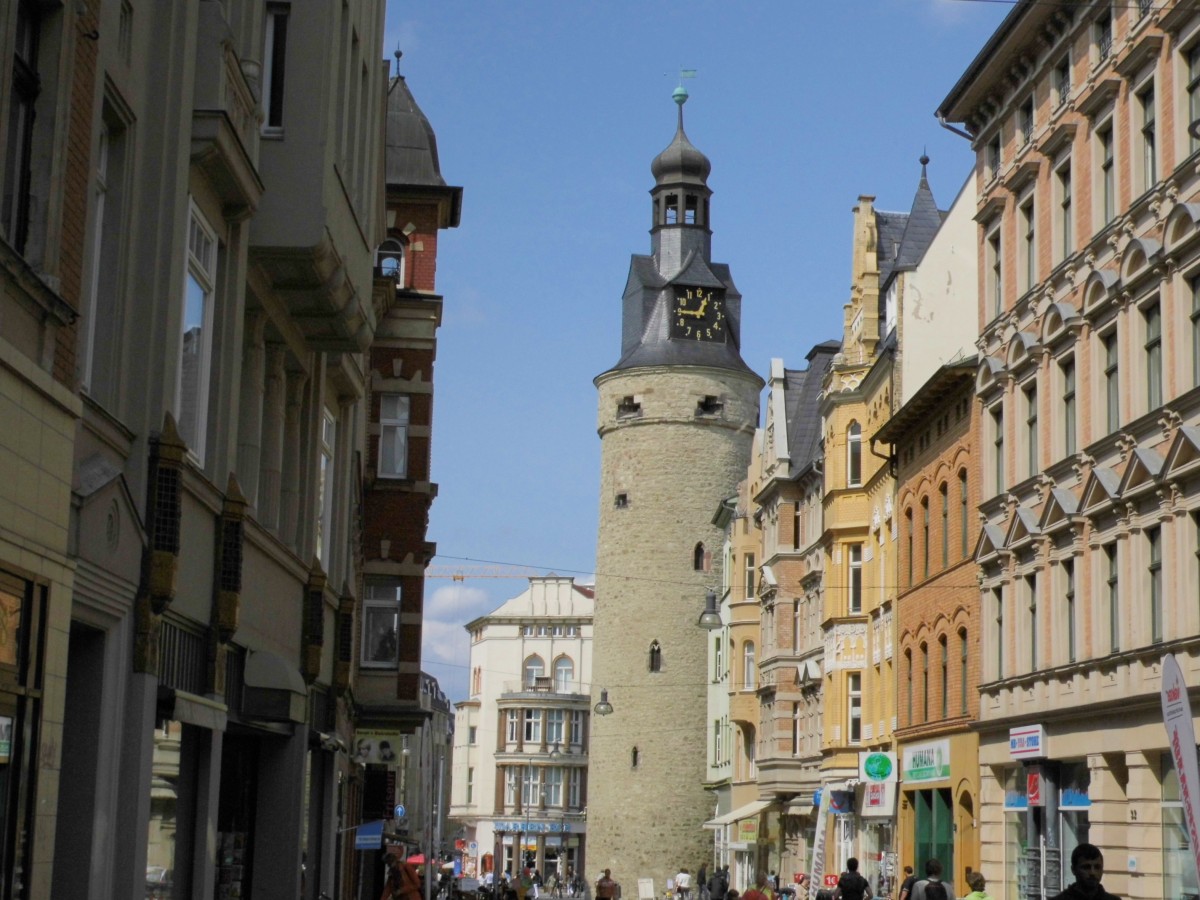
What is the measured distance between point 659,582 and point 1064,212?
159 feet

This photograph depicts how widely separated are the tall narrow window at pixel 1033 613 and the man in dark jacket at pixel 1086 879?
58.7 ft

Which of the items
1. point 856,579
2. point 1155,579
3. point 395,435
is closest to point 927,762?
point 856,579

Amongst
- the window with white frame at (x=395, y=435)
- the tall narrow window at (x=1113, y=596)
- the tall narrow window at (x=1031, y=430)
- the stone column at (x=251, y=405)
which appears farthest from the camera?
the window with white frame at (x=395, y=435)

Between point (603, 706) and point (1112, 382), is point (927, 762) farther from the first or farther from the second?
point (603, 706)

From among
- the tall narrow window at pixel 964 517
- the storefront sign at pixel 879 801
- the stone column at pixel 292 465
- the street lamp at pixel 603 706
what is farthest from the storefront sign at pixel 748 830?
the stone column at pixel 292 465

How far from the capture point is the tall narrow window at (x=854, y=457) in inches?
1738

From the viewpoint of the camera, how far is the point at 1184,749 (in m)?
7.49

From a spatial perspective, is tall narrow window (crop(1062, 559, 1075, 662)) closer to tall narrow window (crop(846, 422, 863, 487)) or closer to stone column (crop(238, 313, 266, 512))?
stone column (crop(238, 313, 266, 512))

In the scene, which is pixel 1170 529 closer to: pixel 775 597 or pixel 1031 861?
pixel 1031 861

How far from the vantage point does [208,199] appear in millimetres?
14422

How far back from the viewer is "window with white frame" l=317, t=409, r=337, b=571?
21578 mm

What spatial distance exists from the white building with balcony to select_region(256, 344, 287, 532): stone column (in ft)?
303

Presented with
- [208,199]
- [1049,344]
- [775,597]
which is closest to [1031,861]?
[1049,344]

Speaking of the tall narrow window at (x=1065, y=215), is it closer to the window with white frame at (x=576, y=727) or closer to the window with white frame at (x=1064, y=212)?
the window with white frame at (x=1064, y=212)
